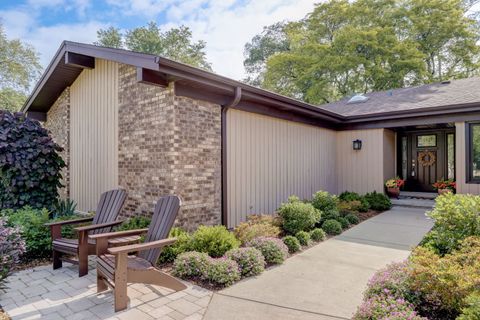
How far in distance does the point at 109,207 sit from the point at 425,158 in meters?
10.1

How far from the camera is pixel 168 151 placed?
4.83 m

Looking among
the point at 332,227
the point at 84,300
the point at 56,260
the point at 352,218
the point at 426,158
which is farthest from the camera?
the point at 426,158

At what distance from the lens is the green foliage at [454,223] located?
382 centimetres

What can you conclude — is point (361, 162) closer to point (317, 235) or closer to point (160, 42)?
point (317, 235)

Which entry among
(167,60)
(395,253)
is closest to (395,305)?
(395,253)

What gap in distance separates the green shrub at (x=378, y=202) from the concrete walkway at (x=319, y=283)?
7.86 feet

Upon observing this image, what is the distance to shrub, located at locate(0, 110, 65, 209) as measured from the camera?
5.69m

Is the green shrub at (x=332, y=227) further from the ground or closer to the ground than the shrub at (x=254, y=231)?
closer to the ground

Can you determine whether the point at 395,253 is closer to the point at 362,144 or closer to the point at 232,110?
the point at 232,110

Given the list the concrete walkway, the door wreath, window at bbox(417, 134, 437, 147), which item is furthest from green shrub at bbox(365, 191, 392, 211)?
window at bbox(417, 134, 437, 147)

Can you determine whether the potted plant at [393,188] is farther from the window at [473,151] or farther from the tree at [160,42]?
the tree at [160,42]

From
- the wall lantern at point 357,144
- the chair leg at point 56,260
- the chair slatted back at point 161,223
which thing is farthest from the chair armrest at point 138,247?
the wall lantern at point 357,144

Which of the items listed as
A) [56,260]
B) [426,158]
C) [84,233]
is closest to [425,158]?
[426,158]

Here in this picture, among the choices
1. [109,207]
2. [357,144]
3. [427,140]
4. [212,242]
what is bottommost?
[212,242]
